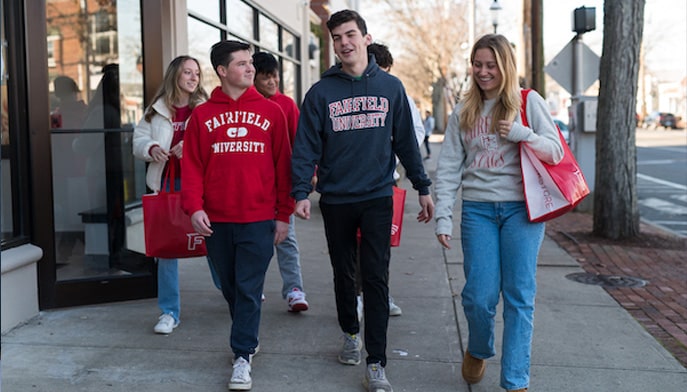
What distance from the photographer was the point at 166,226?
4.68 meters

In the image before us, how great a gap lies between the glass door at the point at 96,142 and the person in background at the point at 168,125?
925 mm

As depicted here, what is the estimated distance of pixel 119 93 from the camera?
243 inches

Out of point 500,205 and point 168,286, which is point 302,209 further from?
point 168,286

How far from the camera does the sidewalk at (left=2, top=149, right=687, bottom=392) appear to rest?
4.22 meters

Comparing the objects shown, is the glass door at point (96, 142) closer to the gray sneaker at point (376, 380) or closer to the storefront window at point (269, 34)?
the gray sneaker at point (376, 380)

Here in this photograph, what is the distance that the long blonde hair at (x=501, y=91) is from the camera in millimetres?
3842

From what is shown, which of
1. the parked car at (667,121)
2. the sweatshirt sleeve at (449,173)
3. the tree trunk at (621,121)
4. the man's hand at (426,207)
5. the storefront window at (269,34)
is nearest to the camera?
the sweatshirt sleeve at (449,173)

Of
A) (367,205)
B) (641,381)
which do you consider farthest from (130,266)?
(641,381)

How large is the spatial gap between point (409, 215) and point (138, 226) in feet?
19.6

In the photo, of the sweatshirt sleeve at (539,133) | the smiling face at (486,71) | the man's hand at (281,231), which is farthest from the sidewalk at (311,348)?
the smiling face at (486,71)

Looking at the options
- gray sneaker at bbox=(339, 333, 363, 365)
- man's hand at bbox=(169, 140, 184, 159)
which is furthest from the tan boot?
man's hand at bbox=(169, 140, 184, 159)

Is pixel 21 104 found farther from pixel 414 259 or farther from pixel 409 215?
pixel 409 215

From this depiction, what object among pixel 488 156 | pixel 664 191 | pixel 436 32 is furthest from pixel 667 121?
pixel 488 156

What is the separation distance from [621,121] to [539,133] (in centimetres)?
567
